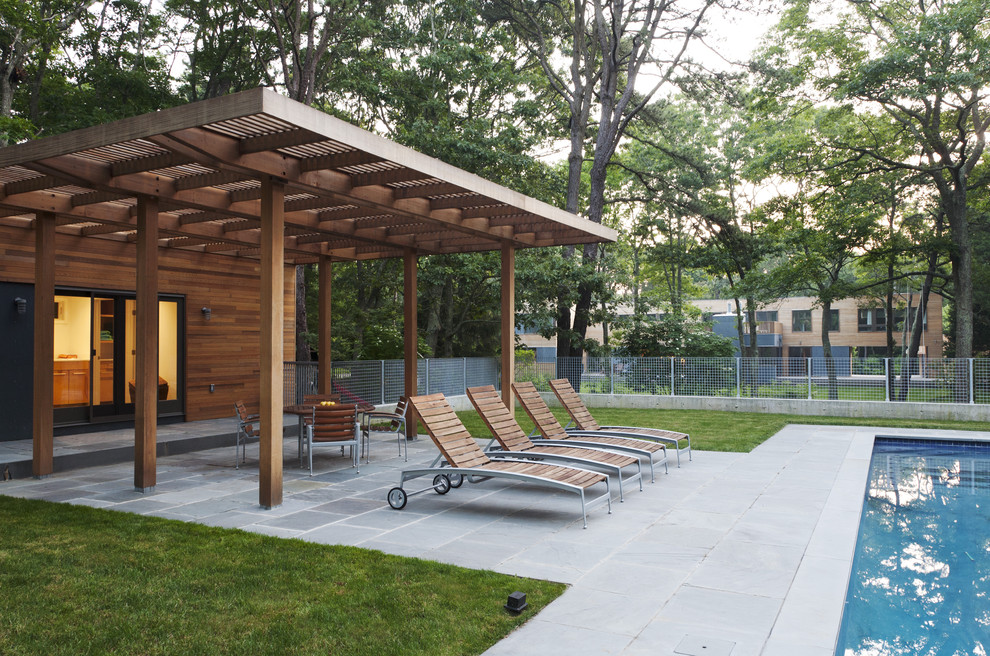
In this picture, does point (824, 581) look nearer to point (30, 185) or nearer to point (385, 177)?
point (385, 177)

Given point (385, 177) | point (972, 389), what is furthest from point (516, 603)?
point (972, 389)

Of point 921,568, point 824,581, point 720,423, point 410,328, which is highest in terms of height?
point 410,328

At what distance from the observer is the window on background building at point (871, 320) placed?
4400 centimetres

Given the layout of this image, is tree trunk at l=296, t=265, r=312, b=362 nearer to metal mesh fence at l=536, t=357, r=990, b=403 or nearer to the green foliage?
metal mesh fence at l=536, t=357, r=990, b=403

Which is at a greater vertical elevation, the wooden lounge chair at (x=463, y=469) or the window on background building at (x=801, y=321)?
the window on background building at (x=801, y=321)

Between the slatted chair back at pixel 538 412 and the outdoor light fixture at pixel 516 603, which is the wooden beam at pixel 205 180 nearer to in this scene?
the slatted chair back at pixel 538 412

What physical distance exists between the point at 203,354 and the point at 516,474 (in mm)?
9306

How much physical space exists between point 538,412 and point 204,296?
25.4 feet

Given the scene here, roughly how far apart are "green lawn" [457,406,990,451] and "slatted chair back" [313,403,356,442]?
4259 mm

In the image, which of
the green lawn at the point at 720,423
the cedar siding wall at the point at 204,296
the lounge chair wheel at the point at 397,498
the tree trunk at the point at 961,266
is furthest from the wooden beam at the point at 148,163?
the tree trunk at the point at 961,266

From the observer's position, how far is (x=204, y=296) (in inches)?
545

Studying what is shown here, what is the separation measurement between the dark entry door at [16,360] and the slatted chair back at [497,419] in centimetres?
718

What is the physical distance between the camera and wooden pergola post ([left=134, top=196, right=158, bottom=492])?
25.4 ft

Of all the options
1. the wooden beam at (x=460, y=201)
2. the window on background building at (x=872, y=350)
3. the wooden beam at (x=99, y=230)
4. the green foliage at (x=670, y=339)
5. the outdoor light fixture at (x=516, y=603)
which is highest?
the wooden beam at (x=460, y=201)
